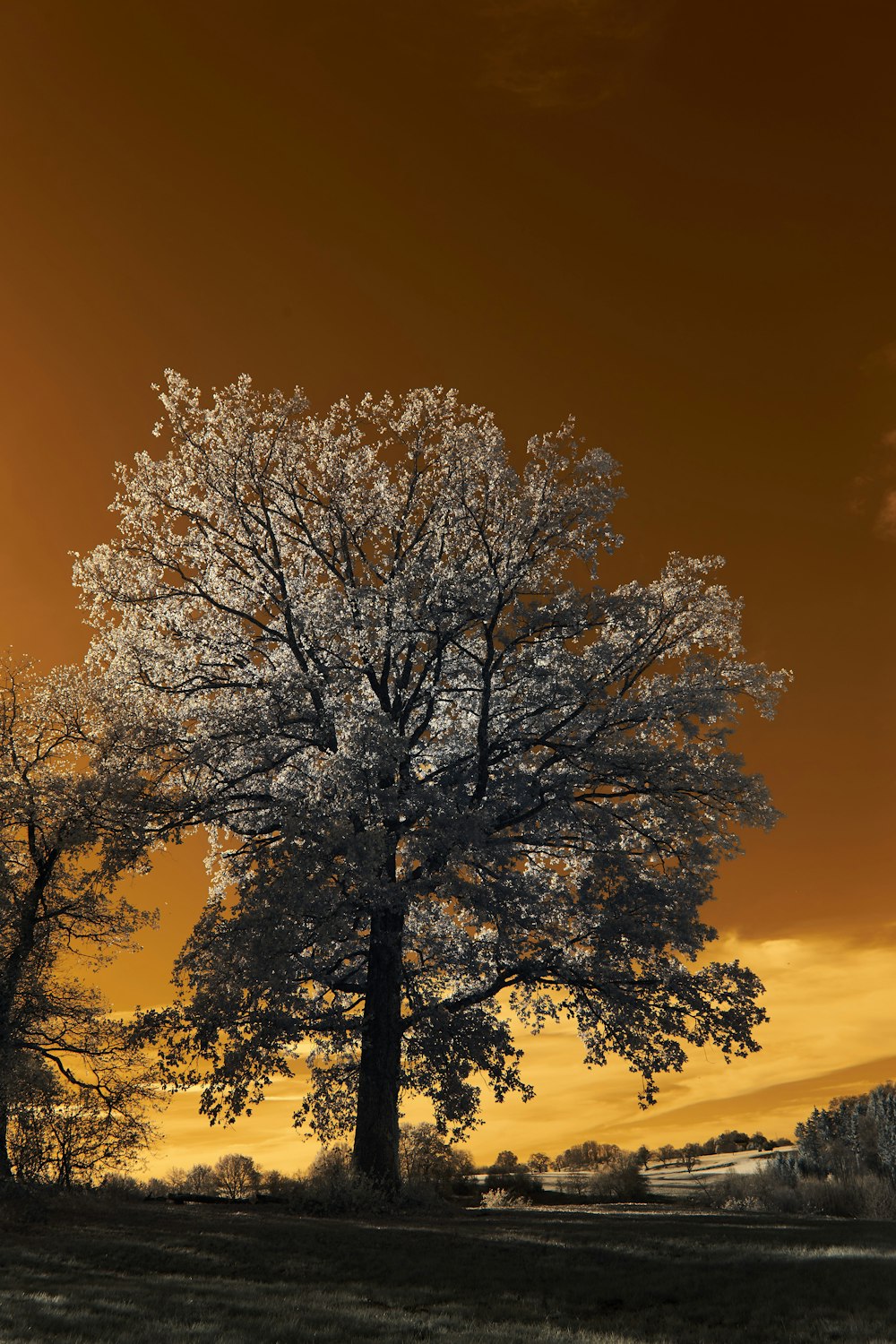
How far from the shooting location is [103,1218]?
18125 millimetres

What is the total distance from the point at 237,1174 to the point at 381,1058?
503 inches

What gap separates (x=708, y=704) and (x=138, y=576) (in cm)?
1522

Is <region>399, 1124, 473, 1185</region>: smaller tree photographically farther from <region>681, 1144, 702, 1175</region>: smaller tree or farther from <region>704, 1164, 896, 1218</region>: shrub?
<region>681, 1144, 702, 1175</region>: smaller tree

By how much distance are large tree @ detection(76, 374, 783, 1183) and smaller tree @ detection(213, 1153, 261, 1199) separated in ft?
21.7

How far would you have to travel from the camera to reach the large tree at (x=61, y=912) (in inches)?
839

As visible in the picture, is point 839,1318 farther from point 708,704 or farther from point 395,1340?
point 708,704

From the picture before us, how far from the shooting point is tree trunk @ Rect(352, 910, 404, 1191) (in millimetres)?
21297

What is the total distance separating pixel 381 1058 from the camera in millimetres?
22125

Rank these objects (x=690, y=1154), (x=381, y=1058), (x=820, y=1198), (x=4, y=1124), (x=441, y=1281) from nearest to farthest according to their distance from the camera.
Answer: (x=441, y=1281), (x=4, y=1124), (x=381, y=1058), (x=820, y=1198), (x=690, y=1154)

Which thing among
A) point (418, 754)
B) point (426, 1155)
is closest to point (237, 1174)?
point (426, 1155)

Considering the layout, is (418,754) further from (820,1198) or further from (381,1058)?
(820,1198)

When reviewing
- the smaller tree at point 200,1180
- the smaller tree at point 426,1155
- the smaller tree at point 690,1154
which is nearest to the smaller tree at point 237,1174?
the smaller tree at point 200,1180

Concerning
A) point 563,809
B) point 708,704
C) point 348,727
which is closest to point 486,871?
point 563,809

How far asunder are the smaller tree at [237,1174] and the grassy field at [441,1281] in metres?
11.9
